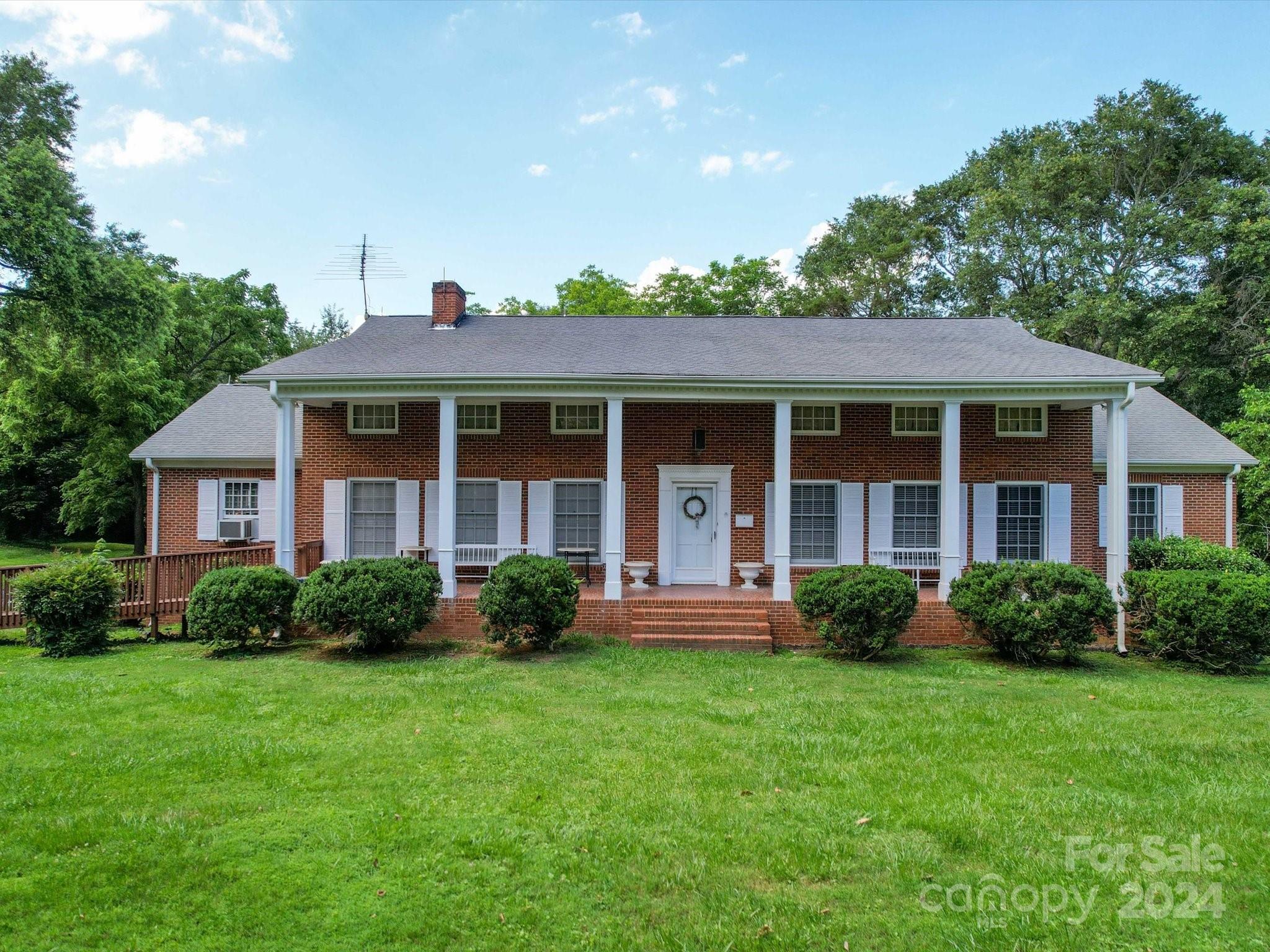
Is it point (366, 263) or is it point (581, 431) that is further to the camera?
point (366, 263)

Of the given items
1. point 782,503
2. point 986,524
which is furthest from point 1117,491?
point 782,503

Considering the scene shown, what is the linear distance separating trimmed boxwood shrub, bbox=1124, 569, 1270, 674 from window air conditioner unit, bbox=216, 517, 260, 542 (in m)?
15.5

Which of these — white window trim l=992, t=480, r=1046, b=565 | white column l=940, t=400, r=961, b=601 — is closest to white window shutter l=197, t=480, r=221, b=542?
white column l=940, t=400, r=961, b=601

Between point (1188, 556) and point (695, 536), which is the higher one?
point (695, 536)

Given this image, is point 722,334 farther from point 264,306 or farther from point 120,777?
point 264,306

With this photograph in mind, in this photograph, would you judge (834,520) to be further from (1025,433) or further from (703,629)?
(703,629)

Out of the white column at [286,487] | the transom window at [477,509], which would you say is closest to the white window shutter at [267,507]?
the white column at [286,487]

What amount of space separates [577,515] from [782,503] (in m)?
3.99

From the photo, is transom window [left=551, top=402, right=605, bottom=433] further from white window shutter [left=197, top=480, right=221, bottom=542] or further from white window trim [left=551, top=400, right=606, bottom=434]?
white window shutter [left=197, top=480, right=221, bottom=542]

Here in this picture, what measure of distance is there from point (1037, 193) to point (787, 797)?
2728 cm

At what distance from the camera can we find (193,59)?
15016 mm

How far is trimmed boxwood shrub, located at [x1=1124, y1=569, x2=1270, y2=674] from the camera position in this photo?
29.4ft

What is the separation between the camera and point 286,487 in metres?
11.6

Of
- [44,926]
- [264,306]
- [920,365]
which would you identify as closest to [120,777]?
[44,926]
